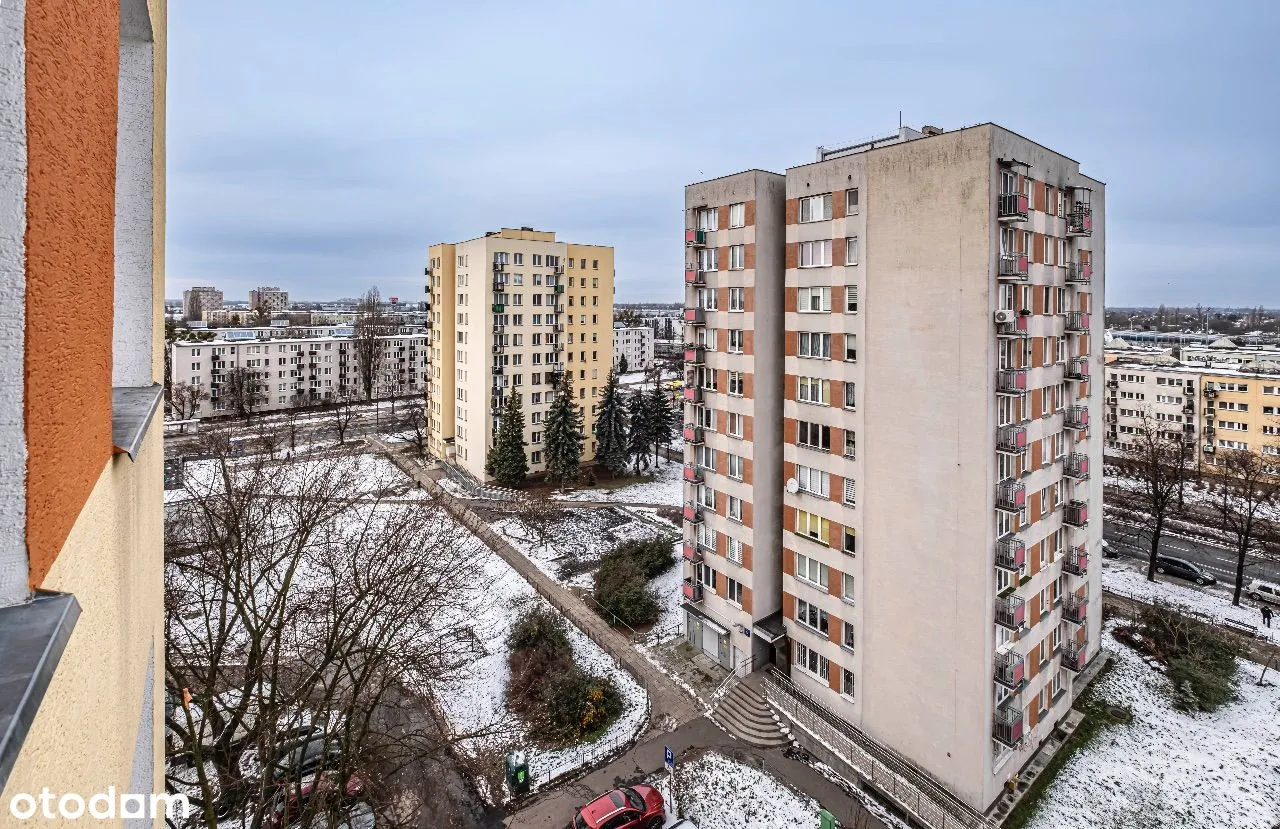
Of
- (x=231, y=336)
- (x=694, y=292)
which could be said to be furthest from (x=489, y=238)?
(x=231, y=336)

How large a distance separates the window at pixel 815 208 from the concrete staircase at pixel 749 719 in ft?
48.2

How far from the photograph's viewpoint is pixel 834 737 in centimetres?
1873

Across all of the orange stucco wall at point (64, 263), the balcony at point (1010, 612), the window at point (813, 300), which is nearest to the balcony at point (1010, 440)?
the balcony at point (1010, 612)

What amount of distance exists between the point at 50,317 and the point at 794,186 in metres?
20.0

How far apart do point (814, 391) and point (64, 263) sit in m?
18.9

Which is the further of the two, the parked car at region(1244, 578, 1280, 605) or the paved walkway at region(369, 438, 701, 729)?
the parked car at region(1244, 578, 1280, 605)

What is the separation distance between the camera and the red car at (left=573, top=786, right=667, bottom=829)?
50.5 feet

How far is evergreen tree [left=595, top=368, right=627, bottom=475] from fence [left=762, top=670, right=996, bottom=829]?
83.9ft

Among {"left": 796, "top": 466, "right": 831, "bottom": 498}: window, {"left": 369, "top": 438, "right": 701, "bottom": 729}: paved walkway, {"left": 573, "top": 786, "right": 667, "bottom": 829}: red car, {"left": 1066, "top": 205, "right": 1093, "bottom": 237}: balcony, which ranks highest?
{"left": 1066, "top": 205, "right": 1093, "bottom": 237}: balcony

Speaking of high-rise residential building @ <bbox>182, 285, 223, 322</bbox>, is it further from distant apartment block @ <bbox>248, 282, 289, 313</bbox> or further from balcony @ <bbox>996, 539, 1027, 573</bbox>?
balcony @ <bbox>996, 539, 1027, 573</bbox>

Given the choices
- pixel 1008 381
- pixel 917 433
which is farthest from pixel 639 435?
pixel 1008 381

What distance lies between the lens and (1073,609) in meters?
19.1

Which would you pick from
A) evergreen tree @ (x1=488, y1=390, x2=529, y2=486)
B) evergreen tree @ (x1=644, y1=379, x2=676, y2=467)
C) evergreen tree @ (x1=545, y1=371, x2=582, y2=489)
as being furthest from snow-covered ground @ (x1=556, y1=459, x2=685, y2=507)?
evergreen tree @ (x1=644, y1=379, x2=676, y2=467)

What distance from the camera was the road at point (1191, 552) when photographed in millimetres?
31172
